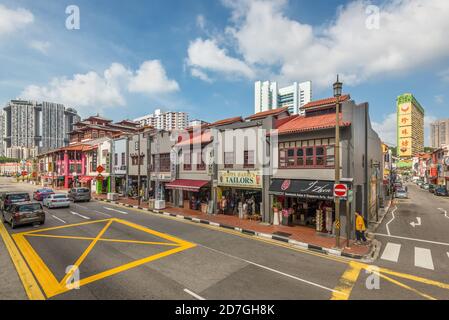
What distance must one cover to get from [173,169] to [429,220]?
2342cm

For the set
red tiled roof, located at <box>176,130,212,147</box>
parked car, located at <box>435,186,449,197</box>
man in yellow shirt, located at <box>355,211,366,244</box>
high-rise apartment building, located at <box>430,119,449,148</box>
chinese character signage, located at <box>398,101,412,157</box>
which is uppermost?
high-rise apartment building, located at <box>430,119,449,148</box>

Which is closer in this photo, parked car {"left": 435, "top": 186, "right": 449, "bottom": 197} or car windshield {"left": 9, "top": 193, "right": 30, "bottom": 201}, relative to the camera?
car windshield {"left": 9, "top": 193, "right": 30, "bottom": 201}

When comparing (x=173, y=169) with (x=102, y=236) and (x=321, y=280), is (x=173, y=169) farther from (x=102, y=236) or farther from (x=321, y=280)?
(x=321, y=280)

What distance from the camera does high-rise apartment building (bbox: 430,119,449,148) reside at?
503 ft

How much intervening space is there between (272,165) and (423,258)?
30.6 ft

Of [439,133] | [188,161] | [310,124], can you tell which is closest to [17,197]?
[188,161]

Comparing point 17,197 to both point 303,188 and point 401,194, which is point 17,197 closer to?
point 303,188

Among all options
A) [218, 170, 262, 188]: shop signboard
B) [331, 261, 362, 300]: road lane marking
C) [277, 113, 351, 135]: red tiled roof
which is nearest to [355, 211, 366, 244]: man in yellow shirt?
[331, 261, 362, 300]: road lane marking

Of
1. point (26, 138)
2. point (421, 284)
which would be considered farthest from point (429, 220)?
point (26, 138)

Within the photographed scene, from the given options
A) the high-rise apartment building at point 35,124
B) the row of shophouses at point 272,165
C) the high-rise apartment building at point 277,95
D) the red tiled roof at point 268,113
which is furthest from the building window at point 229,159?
the high-rise apartment building at point 35,124

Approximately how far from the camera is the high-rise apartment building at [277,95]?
124188 mm

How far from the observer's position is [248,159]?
18.5m

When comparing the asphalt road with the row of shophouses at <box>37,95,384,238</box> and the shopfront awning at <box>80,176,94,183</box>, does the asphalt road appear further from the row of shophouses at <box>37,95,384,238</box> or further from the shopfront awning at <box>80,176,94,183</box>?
the shopfront awning at <box>80,176,94,183</box>

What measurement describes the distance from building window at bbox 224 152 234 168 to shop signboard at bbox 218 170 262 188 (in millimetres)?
600
